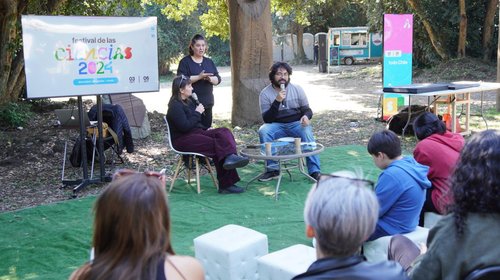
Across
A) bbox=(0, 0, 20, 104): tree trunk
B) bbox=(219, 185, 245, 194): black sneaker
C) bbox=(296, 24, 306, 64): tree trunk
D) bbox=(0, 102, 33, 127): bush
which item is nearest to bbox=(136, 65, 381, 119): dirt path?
bbox=(0, 102, 33, 127): bush

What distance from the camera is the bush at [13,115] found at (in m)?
10.1

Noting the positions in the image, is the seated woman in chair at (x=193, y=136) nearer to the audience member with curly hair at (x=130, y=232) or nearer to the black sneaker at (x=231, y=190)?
the black sneaker at (x=231, y=190)

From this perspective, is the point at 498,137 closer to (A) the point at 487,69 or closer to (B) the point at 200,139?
(B) the point at 200,139

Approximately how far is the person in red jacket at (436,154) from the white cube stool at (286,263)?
111cm

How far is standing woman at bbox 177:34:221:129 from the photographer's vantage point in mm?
6785

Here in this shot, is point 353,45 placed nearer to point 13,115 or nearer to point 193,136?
point 13,115

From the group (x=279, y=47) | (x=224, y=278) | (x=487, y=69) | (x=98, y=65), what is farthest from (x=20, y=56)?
(x=279, y=47)

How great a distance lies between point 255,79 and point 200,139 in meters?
3.97

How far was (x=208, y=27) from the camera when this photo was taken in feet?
46.0

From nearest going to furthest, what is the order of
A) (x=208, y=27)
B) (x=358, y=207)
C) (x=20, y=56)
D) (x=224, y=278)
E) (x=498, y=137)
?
(x=358, y=207) < (x=498, y=137) < (x=224, y=278) < (x=20, y=56) < (x=208, y=27)

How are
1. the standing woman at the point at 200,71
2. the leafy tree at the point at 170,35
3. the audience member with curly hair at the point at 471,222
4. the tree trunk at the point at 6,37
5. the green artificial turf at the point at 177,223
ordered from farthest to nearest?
1. the leafy tree at the point at 170,35
2. the tree trunk at the point at 6,37
3. the standing woman at the point at 200,71
4. the green artificial turf at the point at 177,223
5. the audience member with curly hair at the point at 471,222

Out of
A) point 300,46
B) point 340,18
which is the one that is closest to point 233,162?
point 300,46

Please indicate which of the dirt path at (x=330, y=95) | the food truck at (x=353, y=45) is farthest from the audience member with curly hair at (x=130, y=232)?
the food truck at (x=353, y=45)

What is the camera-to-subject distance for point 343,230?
5.46 ft
